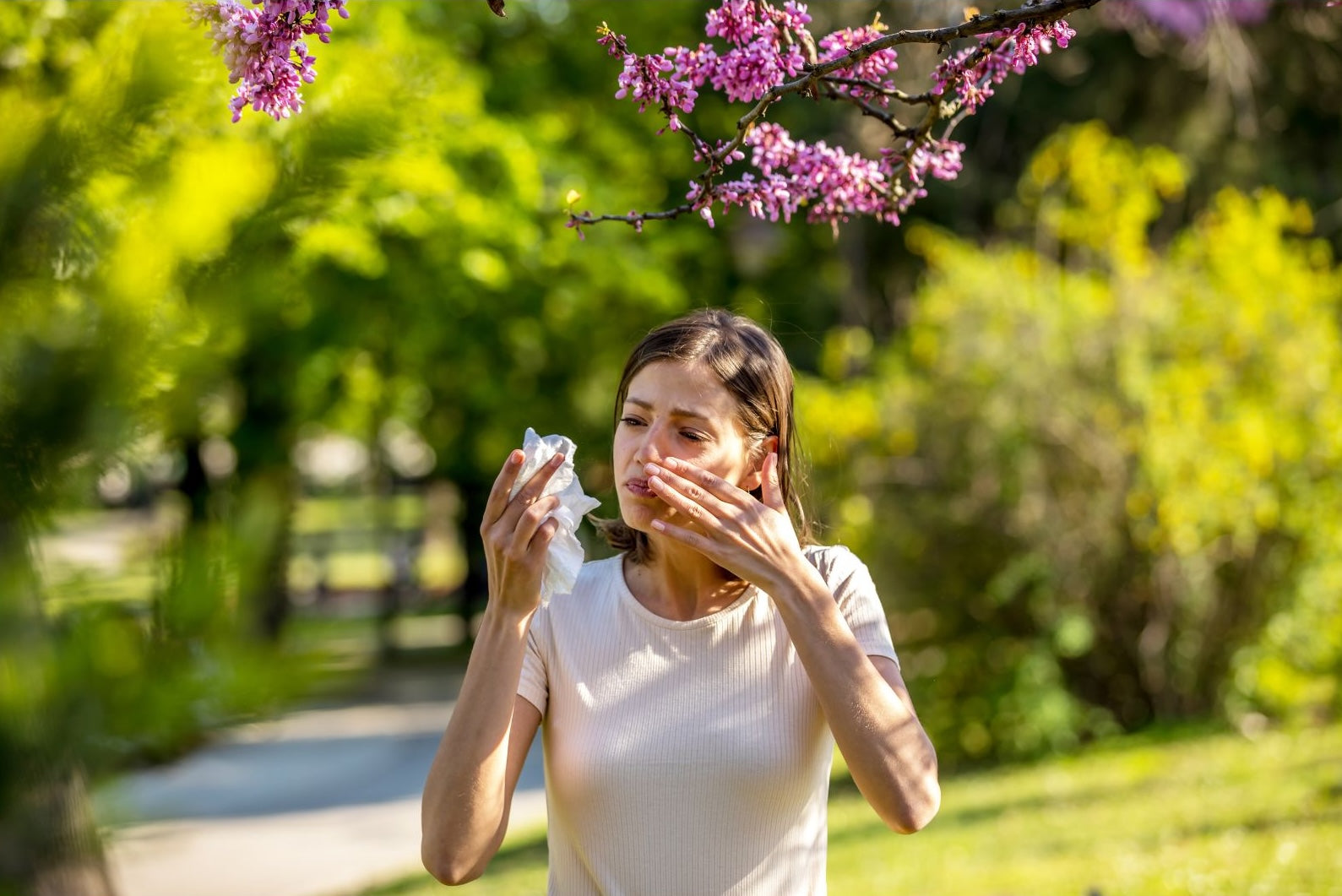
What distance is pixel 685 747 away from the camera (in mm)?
2248

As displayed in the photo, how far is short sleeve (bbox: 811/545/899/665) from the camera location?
2.31m

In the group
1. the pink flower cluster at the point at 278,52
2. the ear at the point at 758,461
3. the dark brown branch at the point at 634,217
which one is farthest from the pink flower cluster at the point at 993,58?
the pink flower cluster at the point at 278,52

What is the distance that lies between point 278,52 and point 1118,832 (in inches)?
233

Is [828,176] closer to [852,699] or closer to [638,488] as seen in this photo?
[638,488]

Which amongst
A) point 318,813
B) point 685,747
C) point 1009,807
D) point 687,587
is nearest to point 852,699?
point 685,747

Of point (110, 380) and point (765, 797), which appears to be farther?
point (765, 797)

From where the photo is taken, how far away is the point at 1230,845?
6.12m

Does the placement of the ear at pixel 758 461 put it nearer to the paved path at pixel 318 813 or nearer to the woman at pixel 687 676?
the woman at pixel 687 676

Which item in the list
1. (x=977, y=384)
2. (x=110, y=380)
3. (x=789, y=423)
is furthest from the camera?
(x=977, y=384)

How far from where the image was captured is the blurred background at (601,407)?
2.43ft

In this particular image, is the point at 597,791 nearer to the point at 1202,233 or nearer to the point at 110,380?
the point at 110,380

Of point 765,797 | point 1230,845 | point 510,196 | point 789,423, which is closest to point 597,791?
point 765,797

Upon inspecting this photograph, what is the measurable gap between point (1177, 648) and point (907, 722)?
7.39 m

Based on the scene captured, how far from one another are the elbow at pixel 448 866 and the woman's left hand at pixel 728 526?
62 centimetres
